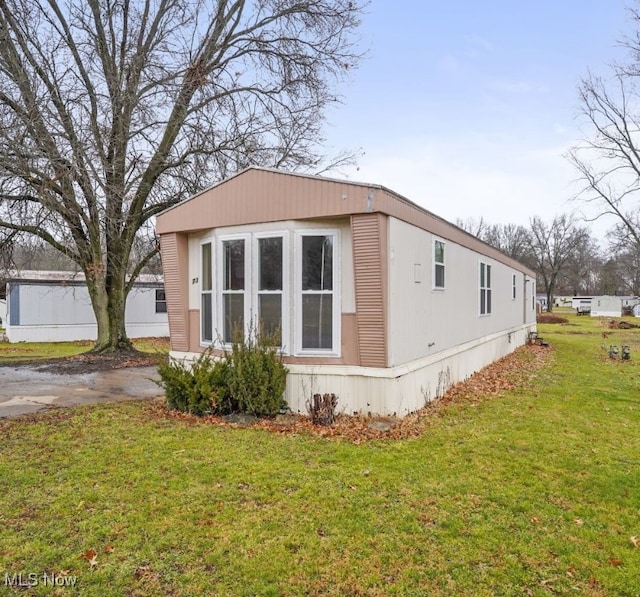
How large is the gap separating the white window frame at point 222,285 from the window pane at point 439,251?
10.3ft

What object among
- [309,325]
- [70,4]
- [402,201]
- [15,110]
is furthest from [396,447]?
[70,4]

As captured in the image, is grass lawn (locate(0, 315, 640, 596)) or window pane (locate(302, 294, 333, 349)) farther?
window pane (locate(302, 294, 333, 349))

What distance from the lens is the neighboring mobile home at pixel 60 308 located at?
64.6ft

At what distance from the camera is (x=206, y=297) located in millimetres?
7297

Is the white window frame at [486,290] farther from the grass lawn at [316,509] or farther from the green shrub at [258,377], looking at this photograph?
the green shrub at [258,377]

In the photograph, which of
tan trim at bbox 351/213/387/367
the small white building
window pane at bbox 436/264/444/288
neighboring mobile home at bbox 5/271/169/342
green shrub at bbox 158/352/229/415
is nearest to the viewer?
tan trim at bbox 351/213/387/367

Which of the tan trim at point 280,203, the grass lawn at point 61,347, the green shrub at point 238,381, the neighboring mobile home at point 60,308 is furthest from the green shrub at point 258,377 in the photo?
the neighboring mobile home at point 60,308

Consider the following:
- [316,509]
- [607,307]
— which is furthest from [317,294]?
[607,307]

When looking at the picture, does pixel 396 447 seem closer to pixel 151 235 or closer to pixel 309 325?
pixel 309 325

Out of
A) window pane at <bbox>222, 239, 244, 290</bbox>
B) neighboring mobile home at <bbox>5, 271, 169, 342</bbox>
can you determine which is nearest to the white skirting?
window pane at <bbox>222, 239, 244, 290</bbox>

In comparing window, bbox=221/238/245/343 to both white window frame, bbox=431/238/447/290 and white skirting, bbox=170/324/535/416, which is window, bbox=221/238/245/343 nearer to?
white skirting, bbox=170/324/535/416

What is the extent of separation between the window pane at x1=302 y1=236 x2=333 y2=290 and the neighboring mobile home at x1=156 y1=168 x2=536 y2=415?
0.04 ft

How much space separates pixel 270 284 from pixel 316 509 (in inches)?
136

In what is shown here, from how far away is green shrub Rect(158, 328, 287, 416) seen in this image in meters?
5.96
